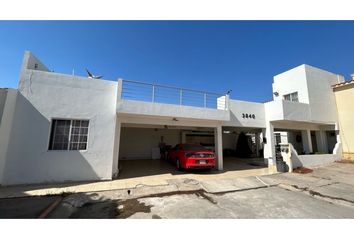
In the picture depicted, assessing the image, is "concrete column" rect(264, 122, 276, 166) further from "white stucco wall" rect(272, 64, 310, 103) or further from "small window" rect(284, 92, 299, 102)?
"small window" rect(284, 92, 299, 102)

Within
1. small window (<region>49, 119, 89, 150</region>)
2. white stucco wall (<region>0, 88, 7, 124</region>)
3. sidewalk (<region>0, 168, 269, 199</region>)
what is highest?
white stucco wall (<region>0, 88, 7, 124</region>)

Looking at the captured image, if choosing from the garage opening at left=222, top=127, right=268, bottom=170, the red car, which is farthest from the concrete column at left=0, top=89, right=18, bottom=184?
the garage opening at left=222, top=127, right=268, bottom=170

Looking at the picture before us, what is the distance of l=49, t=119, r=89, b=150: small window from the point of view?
21.4 feet

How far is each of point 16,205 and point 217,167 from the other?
8737mm

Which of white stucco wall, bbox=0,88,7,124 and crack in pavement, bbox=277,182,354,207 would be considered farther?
white stucco wall, bbox=0,88,7,124

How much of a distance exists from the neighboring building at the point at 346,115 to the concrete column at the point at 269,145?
770 cm

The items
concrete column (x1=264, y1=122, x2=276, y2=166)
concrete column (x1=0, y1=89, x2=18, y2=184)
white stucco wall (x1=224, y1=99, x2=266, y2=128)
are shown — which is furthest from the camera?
concrete column (x1=264, y1=122, x2=276, y2=166)

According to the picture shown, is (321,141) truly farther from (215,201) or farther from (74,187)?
(74,187)

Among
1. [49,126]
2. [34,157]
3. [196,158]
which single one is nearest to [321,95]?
[196,158]

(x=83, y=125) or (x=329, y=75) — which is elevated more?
(x=329, y=75)

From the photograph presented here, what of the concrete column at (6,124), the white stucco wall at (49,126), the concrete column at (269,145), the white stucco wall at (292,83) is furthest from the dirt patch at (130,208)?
the white stucco wall at (292,83)
